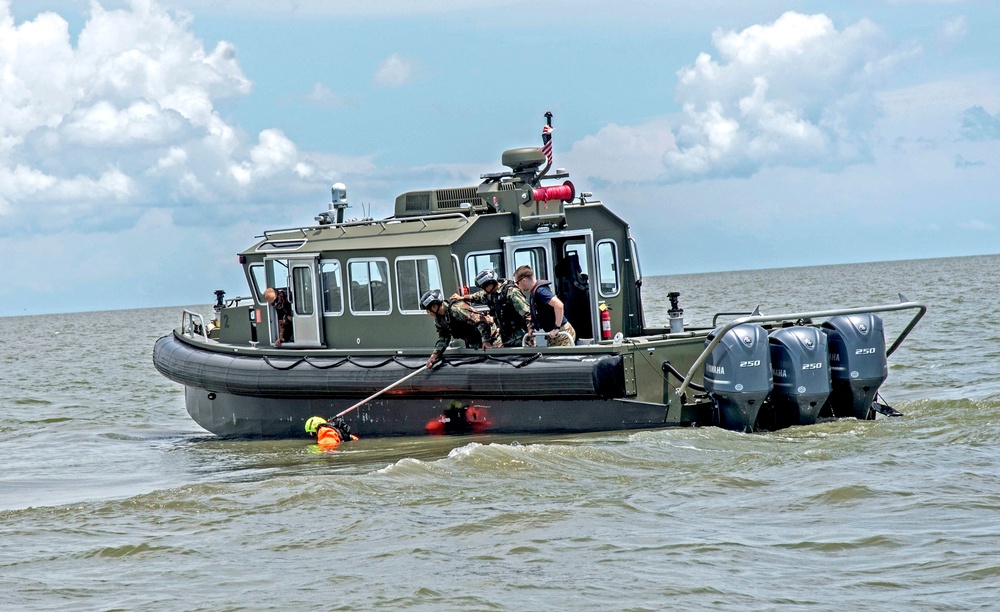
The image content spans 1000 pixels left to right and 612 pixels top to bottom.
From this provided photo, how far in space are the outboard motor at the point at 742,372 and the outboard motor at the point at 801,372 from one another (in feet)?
0.68

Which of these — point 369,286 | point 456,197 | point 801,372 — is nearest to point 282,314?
point 369,286

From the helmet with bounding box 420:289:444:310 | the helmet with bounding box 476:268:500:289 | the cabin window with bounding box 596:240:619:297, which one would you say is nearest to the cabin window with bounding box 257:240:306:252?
the helmet with bounding box 420:289:444:310

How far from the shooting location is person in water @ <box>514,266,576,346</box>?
11023 mm

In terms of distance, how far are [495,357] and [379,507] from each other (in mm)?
2985

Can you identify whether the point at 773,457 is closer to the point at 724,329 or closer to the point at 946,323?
the point at 724,329

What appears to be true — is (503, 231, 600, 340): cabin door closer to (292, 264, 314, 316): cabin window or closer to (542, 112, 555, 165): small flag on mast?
(542, 112, 555, 165): small flag on mast

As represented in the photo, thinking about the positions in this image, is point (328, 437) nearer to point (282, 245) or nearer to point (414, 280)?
point (414, 280)

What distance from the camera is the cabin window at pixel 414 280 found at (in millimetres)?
11508

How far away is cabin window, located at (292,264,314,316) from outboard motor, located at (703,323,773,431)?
4.57 m

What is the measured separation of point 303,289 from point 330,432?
1816 millimetres

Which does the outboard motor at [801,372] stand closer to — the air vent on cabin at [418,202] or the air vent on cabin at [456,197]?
the air vent on cabin at [456,197]

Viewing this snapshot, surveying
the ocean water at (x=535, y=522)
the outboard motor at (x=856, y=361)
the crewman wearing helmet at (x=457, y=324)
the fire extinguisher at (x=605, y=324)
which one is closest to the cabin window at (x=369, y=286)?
the crewman wearing helmet at (x=457, y=324)

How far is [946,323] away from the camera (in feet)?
90.1

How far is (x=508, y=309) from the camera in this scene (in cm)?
1109
